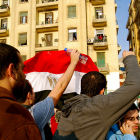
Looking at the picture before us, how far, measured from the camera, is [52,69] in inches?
227

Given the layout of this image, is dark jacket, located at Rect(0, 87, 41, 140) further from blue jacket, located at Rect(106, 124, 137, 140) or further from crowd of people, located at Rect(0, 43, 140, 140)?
blue jacket, located at Rect(106, 124, 137, 140)

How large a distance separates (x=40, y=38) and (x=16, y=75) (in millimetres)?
20980

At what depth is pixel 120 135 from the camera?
170cm

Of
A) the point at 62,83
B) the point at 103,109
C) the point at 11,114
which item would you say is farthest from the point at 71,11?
the point at 11,114

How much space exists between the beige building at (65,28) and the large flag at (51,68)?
1347 centimetres

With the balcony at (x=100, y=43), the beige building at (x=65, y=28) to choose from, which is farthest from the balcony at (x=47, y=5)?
the balcony at (x=100, y=43)

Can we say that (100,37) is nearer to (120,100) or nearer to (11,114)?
(120,100)

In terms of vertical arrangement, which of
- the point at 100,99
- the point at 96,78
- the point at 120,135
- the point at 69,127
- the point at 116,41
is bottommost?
the point at 120,135

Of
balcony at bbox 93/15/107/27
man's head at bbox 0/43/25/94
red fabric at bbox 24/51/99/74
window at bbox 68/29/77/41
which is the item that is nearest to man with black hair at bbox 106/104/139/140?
man's head at bbox 0/43/25/94

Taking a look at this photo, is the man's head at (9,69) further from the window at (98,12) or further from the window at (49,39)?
the window at (98,12)

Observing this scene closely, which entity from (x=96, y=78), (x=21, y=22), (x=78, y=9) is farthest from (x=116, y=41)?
(x=96, y=78)

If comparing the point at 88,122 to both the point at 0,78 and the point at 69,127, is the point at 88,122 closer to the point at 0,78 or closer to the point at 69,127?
the point at 69,127

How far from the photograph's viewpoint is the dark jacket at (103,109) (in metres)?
1.30

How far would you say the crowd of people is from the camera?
810 millimetres
